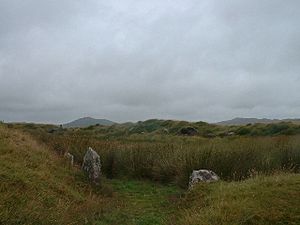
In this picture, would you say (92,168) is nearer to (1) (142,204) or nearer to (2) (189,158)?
(1) (142,204)

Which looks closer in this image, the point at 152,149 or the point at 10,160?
the point at 10,160

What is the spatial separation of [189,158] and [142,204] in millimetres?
4012

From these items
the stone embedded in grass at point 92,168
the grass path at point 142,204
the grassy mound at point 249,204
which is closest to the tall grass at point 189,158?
the grass path at point 142,204

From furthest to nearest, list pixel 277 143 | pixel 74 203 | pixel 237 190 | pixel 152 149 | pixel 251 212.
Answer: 1. pixel 152 149
2. pixel 277 143
3. pixel 74 203
4. pixel 237 190
5. pixel 251 212

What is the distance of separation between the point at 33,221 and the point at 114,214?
4.31 m

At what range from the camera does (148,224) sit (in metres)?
10.8

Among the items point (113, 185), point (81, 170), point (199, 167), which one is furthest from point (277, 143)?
point (81, 170)

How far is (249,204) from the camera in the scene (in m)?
9.93

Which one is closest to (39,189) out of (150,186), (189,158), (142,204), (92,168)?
(142,204)

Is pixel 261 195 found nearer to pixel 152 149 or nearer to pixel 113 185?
pixel 113 185

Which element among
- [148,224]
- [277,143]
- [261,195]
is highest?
[277,143]

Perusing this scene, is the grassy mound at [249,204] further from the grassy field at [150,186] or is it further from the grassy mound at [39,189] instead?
the grassy mound at [39,189]

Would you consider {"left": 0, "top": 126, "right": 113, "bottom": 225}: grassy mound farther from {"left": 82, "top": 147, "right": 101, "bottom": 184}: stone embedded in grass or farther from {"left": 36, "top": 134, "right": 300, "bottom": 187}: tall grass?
{"left": 36, "top": 134, "right": 300, "bottom": 187}: tall grass

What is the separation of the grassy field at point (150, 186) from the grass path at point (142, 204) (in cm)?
3
